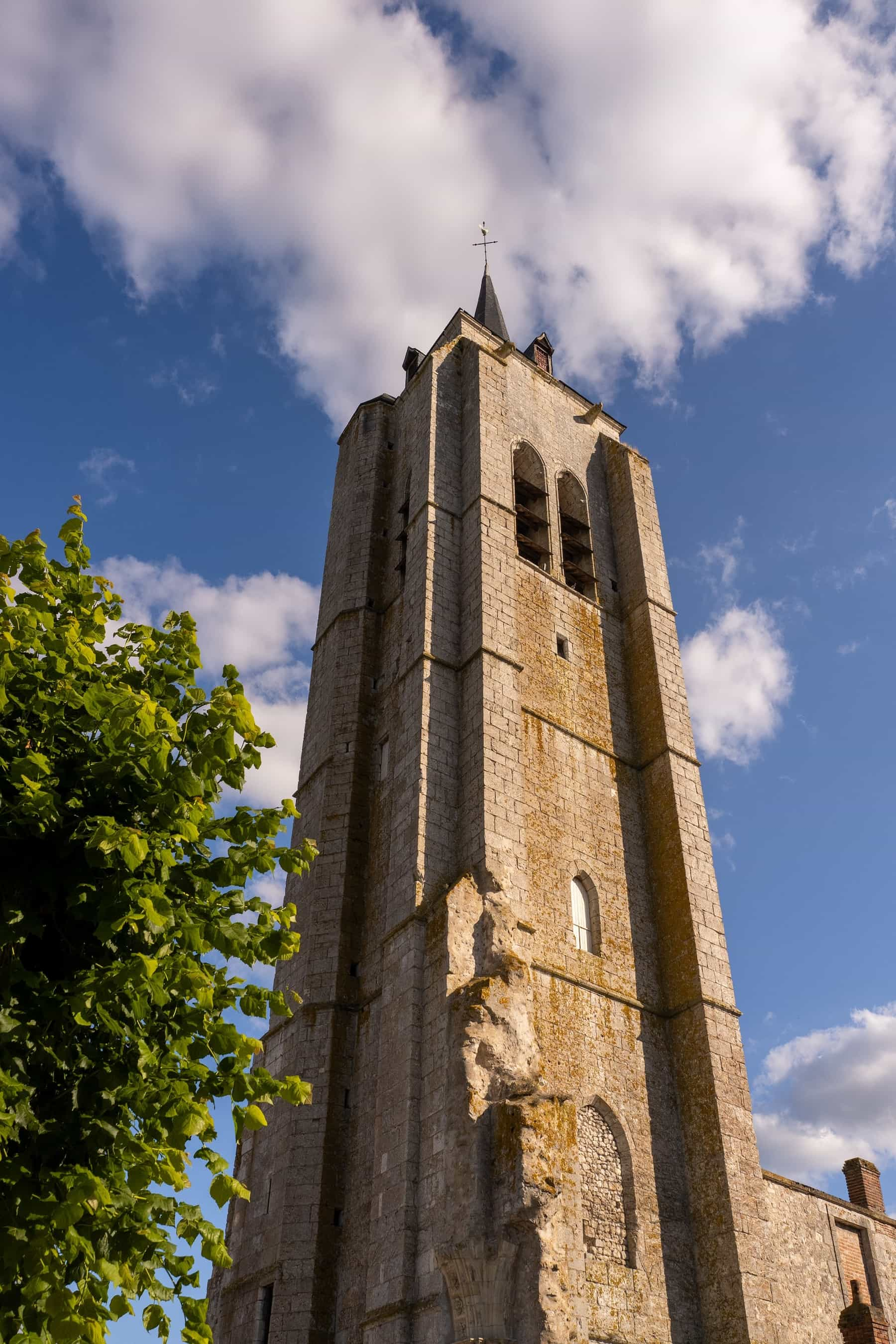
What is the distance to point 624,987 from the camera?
13898 millimetres

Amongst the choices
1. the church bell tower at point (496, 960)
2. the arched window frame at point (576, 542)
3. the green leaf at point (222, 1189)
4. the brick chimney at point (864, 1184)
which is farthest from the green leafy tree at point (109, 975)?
the brick chimney at point (864, 1184)

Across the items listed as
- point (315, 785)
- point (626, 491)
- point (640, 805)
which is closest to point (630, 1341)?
point (640, 805)

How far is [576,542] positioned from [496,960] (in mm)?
8863

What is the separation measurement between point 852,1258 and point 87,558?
547 inches

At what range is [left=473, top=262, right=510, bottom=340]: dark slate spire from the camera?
24.4m

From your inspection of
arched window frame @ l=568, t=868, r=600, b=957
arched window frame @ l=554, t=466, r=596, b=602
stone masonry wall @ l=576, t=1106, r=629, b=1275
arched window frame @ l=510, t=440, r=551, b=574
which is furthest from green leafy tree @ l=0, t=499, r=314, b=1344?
arched window frame @ l=554, t=466, r=596, b=602

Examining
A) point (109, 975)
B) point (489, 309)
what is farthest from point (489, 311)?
point (109, 975)

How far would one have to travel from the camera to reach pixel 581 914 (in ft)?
46.7

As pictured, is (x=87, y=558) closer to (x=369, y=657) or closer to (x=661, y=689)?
(x=369, y=657)

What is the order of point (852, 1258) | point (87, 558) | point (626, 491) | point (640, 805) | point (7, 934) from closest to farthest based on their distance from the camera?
point (7, 934) → point (87, 558) → point (852, 1258) → point (640, 805) → point (626, 491)

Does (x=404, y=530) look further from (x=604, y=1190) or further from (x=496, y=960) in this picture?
(x=604, y=1190)

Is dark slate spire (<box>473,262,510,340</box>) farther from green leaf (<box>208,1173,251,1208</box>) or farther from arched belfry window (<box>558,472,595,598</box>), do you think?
green leaf (<box>208,1173,251,1208</box>)

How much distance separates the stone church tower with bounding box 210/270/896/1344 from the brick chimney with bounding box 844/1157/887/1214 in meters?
1.45

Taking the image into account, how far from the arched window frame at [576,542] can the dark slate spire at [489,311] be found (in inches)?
236
